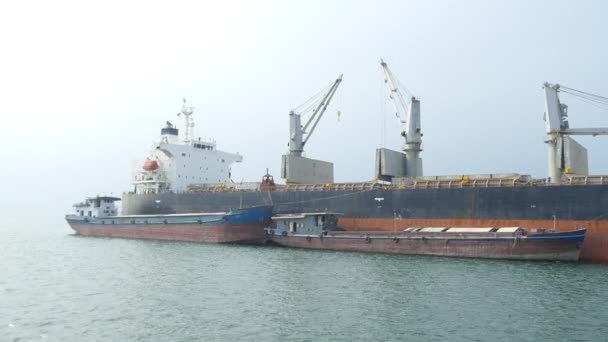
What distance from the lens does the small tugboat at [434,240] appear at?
20.7 meters

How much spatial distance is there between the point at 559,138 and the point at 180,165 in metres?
25.3

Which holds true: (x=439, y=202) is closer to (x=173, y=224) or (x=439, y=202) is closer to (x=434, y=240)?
(x=434, y=240)

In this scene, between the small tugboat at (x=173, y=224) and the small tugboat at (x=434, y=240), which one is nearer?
the small tugboat at (x=434, y=240)

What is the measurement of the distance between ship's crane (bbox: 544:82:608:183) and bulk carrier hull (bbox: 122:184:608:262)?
2298 mm

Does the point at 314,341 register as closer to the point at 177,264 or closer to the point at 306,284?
the point at 306,284

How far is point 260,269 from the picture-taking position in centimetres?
2039

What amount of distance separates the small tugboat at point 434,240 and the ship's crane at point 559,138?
448cm

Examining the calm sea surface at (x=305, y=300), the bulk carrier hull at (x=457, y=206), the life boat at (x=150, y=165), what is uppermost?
the life boat at (x=150, y=165)

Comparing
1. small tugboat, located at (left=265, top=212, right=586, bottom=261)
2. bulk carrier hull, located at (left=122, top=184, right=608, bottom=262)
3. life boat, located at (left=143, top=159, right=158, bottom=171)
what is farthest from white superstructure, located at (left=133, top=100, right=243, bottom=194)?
small tugboat, located at (left=265, top=212, right=586, bottom=261)

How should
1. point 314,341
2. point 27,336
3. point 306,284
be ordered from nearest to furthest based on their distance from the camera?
point 314,341 → point 27,336 → point 306,284

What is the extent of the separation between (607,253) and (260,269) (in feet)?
46.8

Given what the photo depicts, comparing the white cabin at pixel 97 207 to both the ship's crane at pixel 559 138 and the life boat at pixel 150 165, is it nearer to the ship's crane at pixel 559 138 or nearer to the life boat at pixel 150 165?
the life boat at pixel 150 165

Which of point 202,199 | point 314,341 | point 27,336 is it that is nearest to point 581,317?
point 314,341

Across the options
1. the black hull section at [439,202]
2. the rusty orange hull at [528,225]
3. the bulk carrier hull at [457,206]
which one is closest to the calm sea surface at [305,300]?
the rusty orange hull at [528,225]
